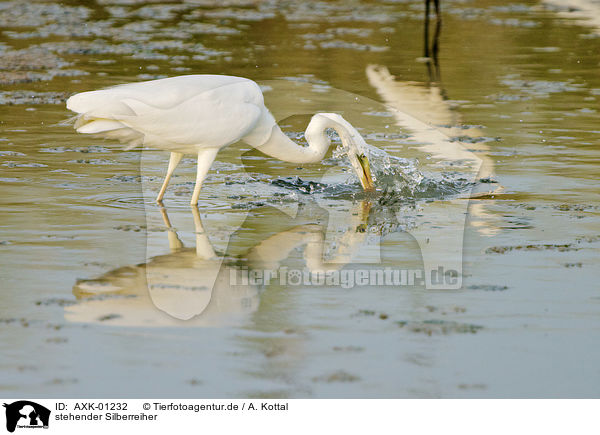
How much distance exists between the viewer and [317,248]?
313 inches

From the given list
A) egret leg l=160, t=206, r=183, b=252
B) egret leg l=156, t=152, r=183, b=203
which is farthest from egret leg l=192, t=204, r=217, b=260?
egret leg l=156, t=152, r=183, b=203

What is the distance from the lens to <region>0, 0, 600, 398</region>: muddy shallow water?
552 cm

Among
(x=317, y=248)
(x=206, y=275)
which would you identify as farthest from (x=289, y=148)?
(x=206, y=275)

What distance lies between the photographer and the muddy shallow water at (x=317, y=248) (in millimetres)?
5516

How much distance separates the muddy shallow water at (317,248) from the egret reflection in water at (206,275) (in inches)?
0.9

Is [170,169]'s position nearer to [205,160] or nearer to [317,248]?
[205,160]

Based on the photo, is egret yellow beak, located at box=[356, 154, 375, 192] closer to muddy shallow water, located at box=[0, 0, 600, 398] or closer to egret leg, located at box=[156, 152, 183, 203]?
muddy shallow water, located at box=[0, 0, 600, 398]

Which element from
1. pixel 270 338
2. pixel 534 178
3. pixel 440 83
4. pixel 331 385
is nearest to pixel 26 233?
pixel 270 338

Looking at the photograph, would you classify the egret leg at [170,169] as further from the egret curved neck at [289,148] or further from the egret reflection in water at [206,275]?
the egret curved neck at [289,148]

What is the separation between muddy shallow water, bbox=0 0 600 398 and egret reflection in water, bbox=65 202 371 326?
2 cm

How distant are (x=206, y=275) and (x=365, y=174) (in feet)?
9.70

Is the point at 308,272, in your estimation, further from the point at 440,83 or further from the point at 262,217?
the point at 440,83

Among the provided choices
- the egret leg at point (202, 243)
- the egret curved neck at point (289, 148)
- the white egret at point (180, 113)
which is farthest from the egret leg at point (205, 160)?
the egret curved neck at point (289, 148)
